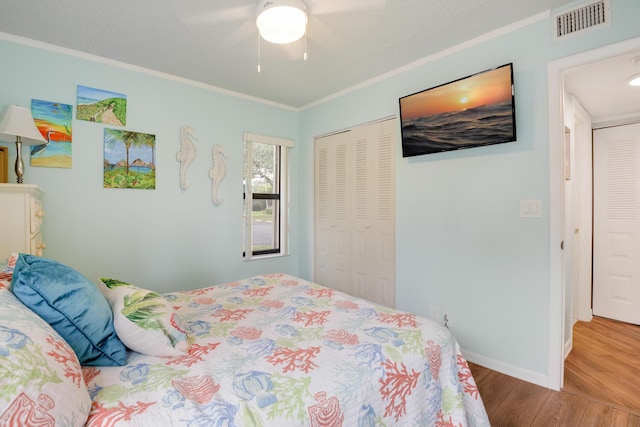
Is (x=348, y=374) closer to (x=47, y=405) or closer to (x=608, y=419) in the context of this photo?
(x=47, y=405)

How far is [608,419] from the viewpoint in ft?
5.80

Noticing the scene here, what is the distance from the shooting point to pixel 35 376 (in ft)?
2.40

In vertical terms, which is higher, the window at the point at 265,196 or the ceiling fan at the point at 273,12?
the ceiling fan at the point at 273,12

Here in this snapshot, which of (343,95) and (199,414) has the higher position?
(343,95)

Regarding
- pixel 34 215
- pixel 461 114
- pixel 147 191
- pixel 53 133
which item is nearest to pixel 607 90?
pixel 461 114

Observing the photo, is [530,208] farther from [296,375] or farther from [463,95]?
[296,375]

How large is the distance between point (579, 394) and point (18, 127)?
3927 mm

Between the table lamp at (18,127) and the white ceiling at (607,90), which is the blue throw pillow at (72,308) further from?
the white ceiling at (607,90)

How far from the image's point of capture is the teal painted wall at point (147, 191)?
246cm

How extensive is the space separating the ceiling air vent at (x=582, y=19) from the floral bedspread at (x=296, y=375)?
77.9 inches

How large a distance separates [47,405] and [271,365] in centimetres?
62

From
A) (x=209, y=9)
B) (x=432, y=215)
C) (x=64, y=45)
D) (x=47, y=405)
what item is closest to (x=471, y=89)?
(x=432, y=215)

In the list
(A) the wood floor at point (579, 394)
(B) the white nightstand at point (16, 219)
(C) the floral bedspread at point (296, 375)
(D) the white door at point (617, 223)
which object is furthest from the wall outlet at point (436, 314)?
(B) the white nightstand at point (16, 219)

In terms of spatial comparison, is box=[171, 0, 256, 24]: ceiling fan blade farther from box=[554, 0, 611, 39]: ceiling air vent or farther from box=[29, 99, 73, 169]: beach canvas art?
box=[554, 0, 611, 39]: ceiling air vent
